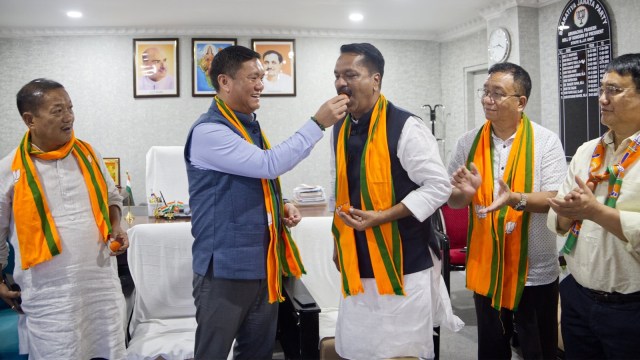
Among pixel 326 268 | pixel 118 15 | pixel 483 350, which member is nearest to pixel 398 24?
pixel 118 15

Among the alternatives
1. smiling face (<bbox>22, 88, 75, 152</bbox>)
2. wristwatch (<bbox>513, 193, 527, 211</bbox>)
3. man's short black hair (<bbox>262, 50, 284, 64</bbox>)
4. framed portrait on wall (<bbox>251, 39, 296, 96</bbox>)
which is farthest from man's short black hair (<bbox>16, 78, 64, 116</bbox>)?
man's short black hair (<bbox>262, 50, 284, 64</bbox>)

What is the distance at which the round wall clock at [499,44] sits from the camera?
5.89m

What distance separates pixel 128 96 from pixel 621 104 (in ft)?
21.9

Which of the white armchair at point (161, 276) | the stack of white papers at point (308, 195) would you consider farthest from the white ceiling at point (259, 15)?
the white armchair at point (161, 276)

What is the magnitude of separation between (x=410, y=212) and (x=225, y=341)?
0.80m

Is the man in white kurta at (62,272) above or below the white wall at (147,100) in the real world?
below

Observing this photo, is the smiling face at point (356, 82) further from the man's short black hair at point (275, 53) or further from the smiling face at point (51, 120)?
the man's short black hair at point (275, 53)

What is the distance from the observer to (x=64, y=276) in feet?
6.95

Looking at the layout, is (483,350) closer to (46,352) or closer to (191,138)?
(191,138)

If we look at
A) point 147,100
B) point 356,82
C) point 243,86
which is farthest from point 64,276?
point 147,100

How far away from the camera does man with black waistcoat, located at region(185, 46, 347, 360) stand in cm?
181

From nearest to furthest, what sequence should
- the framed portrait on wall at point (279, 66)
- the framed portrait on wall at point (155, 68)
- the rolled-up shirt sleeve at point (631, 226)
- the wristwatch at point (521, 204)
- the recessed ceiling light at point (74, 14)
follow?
the rolled-up shirt sleeve at point (631, 226) → the wristwatch at point (521, 204) → the recessed ceiling light at point (74, 14) → the framed portrait on wall at point (155, 68) → the framed portrait on wall at point (279, 66)

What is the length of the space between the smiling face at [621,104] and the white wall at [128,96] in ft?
19.6

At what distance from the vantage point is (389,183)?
5.96 ft
